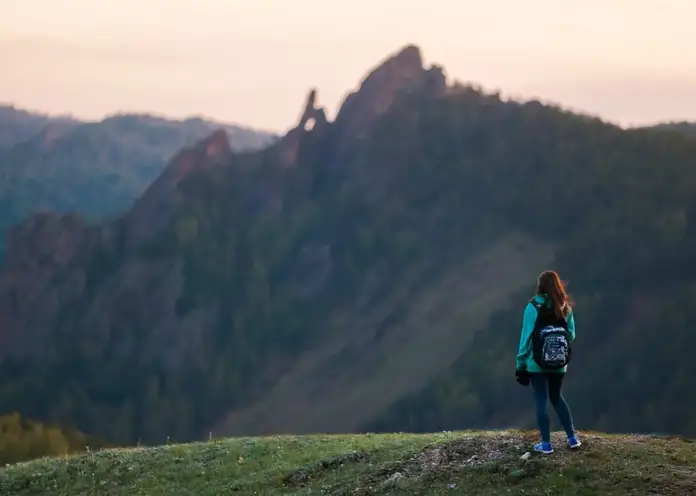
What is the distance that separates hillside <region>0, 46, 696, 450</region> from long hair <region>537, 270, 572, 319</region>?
5876 centimetres

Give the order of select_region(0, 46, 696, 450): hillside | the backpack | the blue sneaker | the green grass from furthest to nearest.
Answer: select_region(0, 46, 696, 450): hillside < the blue sneaker < the green grass < the backpack

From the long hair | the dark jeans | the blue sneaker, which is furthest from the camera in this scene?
the blue sneaker

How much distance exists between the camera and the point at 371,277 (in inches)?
4186

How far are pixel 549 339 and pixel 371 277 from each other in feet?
311

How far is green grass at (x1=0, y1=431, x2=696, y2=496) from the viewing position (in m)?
12.0

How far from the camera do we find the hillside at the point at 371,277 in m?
80.1

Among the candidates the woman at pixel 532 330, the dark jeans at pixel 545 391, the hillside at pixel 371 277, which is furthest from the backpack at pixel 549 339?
the hillside at pixel 371 277

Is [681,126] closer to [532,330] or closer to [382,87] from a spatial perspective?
[382,87]

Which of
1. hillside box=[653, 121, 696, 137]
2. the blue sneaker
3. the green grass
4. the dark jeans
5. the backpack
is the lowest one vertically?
the green grass

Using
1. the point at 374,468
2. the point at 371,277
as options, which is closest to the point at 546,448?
the point at 374,468

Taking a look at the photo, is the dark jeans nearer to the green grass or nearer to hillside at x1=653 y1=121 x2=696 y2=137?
the green grass

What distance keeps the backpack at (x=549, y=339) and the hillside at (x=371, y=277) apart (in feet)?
193

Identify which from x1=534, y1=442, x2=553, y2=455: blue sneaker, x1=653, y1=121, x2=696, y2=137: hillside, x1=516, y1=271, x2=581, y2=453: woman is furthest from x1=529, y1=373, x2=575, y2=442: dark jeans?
x1=653, y1=121, x2=696, y2=137: hillside

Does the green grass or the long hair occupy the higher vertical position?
the long hair
